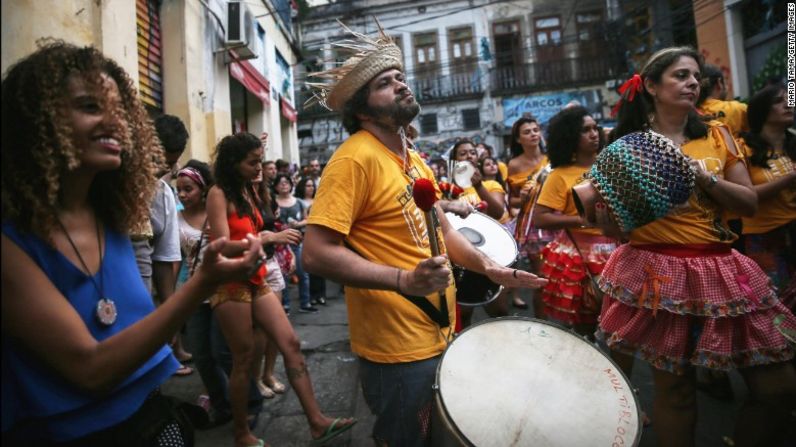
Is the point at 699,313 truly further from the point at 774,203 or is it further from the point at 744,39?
the point at 744,39

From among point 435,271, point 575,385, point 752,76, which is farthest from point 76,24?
point 752,76

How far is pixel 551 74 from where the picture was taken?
24500 millimetres

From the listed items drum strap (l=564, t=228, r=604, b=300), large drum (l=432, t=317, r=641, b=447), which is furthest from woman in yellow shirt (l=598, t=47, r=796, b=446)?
large drum (l=432, t=317, r=641, b=447)

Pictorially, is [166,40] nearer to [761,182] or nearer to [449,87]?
[761,182]

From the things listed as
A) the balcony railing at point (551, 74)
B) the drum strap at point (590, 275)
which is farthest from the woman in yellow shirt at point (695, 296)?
the balcony railing at point (551, 74)

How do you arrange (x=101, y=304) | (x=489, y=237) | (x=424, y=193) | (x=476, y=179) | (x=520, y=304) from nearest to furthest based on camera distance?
(x=101, y=304) < (x=424, y=193) < (x=489, y=237) < (x=476, y=179) < (x=520, y=304)

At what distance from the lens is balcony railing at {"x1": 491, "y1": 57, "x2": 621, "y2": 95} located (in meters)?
24.0

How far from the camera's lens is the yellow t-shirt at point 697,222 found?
232cm

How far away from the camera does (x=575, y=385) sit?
1.67m

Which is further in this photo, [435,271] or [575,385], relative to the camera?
[575,385]

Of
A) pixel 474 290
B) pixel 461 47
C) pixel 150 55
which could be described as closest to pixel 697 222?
pixel 474 290

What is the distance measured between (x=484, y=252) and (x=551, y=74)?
23.9 m

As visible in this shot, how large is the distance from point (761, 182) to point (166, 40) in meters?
7.11

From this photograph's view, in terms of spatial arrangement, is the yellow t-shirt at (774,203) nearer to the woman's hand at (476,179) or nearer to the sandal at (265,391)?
the woman's hand at (476,179)
